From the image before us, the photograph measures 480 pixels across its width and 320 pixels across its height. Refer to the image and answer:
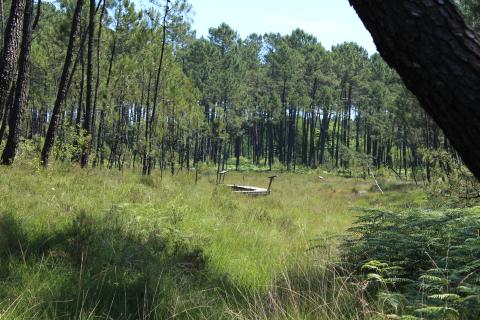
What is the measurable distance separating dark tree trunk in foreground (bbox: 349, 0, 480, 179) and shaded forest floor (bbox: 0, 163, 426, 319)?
1.49 meters

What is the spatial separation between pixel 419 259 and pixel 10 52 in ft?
19.3

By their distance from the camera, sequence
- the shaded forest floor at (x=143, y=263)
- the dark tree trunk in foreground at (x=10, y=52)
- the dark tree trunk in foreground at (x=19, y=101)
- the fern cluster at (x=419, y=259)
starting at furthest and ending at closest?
1. the dark tree trunk in foreground at (x=19, y=101)
2. the dark tree trunk in foreground at (x=10, y=52)
3. the shaded forest floor at (x=143, y=263)
4. the fern cluster at (x=419, y=259)

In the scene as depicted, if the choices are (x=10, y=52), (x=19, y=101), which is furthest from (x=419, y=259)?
(x=19, y=101)

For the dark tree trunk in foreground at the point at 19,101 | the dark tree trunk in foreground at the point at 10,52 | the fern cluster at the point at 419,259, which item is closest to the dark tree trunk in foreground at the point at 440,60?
the fern cluster at the point at 419,259

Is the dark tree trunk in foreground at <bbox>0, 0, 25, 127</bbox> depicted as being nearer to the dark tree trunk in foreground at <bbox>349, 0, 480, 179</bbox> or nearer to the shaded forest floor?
the shaded forest floor

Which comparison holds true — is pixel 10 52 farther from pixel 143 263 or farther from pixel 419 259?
pixel 419 259

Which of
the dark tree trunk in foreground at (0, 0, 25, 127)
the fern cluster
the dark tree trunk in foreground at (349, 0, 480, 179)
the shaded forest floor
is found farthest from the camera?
the dark tree trunk in foreground at (0, 0, 25, 127)

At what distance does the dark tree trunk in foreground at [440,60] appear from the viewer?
155cm

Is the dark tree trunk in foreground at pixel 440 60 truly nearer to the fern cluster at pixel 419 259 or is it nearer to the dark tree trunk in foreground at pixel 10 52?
the fern cluster at pixel 419 259

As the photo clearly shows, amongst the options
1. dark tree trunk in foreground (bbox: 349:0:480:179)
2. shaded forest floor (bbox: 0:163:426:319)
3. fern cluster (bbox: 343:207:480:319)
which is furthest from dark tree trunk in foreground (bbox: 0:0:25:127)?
dark tree trunk in foreground (bbox: 349:0:480:179)

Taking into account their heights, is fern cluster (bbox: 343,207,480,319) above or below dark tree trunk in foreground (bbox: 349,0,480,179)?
below

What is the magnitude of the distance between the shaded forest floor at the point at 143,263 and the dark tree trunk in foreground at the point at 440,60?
1.49 metres

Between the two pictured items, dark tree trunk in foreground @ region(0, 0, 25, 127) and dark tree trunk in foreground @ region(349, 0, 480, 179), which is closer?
dark tree trunk in foreground @ region(349, 0, 480, 179)

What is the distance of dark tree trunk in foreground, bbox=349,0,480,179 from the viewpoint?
5.10 ft
